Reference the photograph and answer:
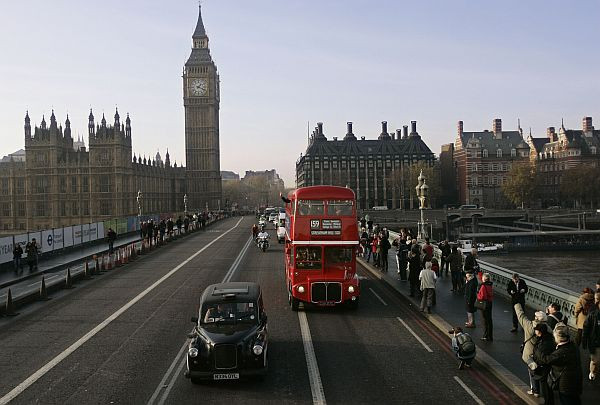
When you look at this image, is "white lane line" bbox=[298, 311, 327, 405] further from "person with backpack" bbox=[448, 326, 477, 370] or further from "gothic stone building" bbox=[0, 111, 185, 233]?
"gothic stone building" bbox=[0, 111, 185, 233]

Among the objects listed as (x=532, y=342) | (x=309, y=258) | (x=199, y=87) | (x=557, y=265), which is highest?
(x=199, y=87)

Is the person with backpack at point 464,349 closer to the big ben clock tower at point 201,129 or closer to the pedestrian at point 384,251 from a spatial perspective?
the pedestrian at point 384,251

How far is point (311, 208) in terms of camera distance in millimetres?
20781

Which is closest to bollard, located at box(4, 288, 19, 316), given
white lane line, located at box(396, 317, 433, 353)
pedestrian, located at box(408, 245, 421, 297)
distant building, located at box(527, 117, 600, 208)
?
white lane line, located at box(396, 317, 433, 353)

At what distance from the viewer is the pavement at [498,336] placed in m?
11.7

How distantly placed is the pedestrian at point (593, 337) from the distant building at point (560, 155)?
4612 inches

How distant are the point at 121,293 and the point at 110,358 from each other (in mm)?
10582

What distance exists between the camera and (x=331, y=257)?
67.6 feet

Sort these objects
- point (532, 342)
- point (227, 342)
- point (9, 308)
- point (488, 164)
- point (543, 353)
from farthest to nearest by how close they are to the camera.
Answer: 1. point (488, 164)
2. point (9, 308)
3. point (227, 342)
4. point (532, 342)
5. point (543, 353)

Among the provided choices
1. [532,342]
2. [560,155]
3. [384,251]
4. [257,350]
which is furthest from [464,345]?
[560,155]

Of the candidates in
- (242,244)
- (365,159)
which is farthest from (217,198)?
(242,244)

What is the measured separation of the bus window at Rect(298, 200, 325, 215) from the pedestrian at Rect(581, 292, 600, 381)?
10.6 m

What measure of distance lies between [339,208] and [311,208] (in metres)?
0.95

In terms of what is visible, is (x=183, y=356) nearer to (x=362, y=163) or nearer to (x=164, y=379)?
(x=164, y=379)
